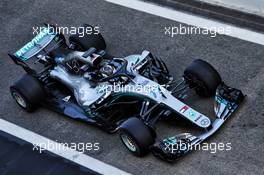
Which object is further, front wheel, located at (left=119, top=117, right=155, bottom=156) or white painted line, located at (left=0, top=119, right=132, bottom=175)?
white painted line, located at (left=0, top=119, right=132, bottom=175)

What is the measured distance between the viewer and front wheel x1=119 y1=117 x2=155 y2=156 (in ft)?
33.8

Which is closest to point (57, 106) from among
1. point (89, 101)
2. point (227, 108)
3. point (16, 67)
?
point (89, 101)

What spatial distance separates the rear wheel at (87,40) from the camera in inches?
488

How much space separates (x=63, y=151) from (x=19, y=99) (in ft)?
4.47

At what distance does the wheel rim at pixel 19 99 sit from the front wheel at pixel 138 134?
213 cm

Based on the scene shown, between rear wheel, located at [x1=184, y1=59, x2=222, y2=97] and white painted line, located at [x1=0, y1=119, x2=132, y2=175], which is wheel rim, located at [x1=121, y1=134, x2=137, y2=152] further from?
rear wheel, located at [x1=184, y1=59, x2=222, y2=97]

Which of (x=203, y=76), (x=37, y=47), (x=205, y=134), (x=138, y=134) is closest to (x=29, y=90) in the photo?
(x=37, y=47)

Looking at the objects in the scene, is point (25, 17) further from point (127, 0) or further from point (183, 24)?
point (183, 24)

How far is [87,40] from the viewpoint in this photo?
12.4m

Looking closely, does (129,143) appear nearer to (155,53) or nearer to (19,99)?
(19,99)

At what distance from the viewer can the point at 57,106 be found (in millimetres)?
11664

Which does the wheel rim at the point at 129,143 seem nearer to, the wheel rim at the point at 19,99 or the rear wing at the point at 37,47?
the wheel rim at the point at 19,99

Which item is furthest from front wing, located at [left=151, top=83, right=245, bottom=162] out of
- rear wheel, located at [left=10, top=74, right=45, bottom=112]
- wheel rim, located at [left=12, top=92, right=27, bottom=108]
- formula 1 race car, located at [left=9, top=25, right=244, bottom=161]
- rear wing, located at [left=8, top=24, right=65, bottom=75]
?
rear wing, located at [left=8, top=24, right=65, bottom=75]

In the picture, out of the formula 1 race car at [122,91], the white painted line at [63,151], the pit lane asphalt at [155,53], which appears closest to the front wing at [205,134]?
the formula 1 race car at [122,91]
